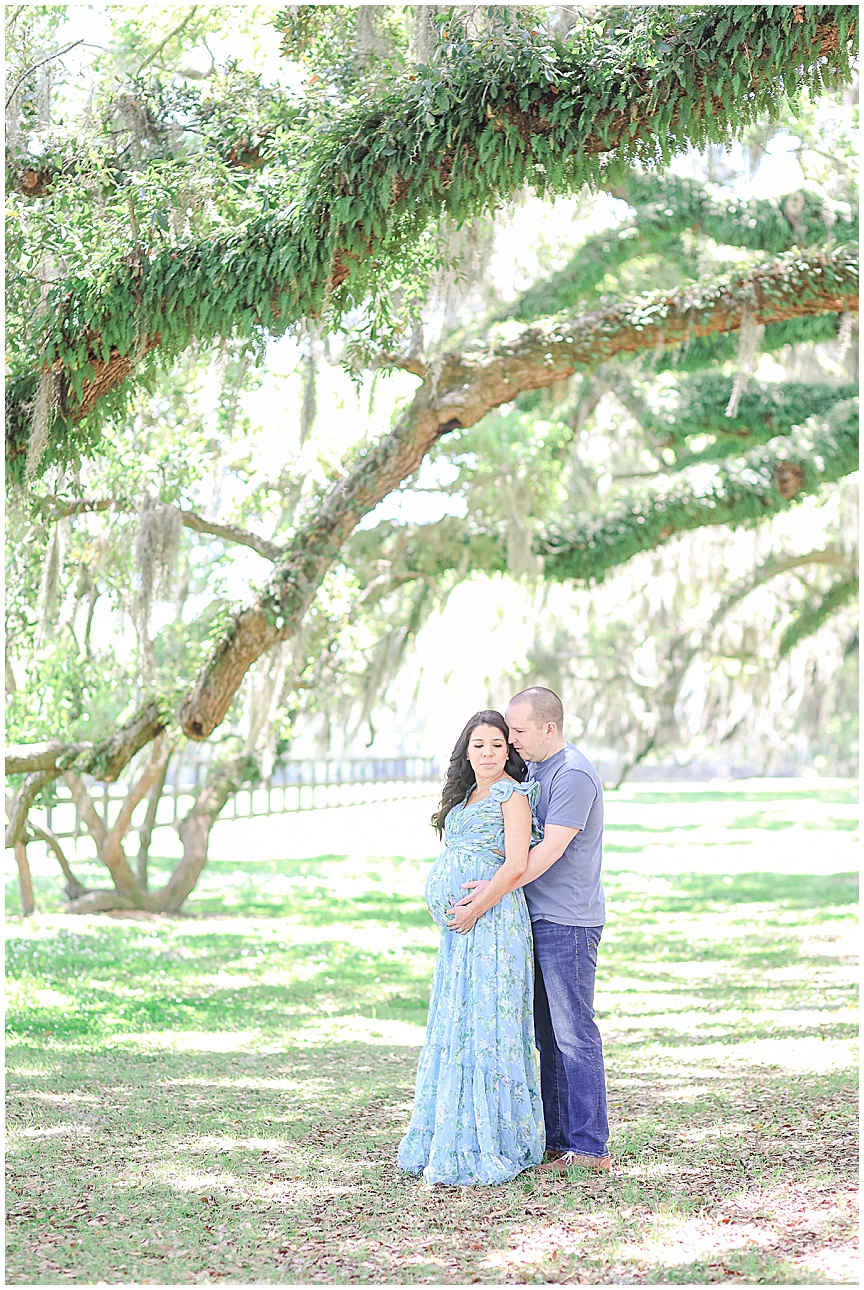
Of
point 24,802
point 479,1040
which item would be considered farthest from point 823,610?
point 479,1040

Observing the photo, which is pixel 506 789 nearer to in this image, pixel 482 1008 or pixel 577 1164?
pixel 482 1008

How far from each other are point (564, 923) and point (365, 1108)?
1502 millimetres

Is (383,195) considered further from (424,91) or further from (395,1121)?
(395,1121)

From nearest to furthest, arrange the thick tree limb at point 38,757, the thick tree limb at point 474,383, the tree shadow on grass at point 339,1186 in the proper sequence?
the tree shadow on grass at point 339,1186
the thick tree limb at point 474,383
the thick tree limb at point 38,757

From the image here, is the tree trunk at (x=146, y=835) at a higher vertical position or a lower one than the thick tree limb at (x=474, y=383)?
lower

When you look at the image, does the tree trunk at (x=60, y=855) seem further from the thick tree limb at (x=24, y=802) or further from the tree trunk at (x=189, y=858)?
the thick tree limb at (x=24, y=802)

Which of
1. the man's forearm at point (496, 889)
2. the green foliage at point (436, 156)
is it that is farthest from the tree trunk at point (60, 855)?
the man's forearm at point (496, 889)

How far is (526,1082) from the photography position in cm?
416

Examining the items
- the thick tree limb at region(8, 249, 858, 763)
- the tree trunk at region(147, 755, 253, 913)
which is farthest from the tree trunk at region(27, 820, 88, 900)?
the thick tree limb at region(8, 249, 858, 763)

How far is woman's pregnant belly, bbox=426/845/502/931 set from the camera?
13.9 feet

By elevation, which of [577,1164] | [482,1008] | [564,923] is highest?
[564,923]

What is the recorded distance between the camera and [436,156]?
466cm

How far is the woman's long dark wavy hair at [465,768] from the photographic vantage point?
14.2 ft

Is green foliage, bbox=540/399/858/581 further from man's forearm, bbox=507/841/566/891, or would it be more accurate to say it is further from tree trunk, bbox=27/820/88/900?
man's forearm, bbox=507/841/566/891
